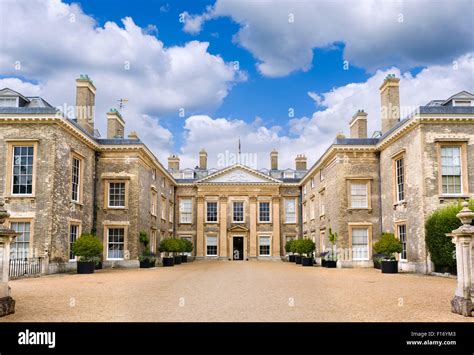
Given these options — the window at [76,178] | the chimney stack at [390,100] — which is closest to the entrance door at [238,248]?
the chimney stack at [390,100]

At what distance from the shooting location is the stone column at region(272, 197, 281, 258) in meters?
43.3

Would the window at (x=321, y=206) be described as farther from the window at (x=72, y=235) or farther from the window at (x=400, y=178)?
the window at (x=72, y=235)

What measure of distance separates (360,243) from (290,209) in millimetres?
17411

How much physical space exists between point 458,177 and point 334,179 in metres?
8.42

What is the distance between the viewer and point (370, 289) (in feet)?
46.1

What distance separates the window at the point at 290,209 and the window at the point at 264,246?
2.71m

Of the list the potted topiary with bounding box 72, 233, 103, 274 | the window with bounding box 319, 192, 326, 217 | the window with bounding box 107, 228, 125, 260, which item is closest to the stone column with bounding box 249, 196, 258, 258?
the window with bounding box 319, 192, 326, 217

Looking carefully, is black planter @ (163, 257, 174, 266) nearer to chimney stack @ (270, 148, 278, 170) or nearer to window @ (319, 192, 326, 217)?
window @ (319, 192, 326, 217)

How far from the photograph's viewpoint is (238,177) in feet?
146

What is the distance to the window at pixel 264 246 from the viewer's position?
1718 inches

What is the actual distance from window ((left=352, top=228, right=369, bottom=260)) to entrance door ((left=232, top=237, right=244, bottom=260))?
61.5 feet

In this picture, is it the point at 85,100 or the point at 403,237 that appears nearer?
the point at 403,237

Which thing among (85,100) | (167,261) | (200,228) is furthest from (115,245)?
(200,228)

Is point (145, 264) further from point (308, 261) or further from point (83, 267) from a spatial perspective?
point (308, 261)
